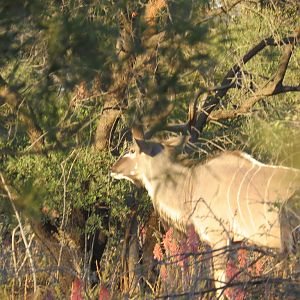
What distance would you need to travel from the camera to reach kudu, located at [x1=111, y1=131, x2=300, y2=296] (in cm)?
688

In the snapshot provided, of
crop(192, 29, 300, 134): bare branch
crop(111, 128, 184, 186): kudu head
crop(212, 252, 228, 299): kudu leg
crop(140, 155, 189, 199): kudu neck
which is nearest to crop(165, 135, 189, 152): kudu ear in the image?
crop(111, 128, 184, 186): kudu head

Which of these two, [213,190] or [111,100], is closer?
[111,100]

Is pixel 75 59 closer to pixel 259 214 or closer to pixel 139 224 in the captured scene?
pixel 259 214

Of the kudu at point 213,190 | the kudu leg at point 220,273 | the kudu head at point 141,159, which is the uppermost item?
the kudu head at point 141,159

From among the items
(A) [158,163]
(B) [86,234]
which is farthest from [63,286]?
(A) [158,163]

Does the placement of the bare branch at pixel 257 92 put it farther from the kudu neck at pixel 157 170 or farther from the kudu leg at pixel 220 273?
the kudu leg at pixel 220 273

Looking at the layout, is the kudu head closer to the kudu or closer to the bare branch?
the kudu

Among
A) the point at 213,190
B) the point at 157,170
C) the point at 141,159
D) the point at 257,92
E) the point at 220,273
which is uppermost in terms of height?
the point at 257,92

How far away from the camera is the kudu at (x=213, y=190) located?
6.88 metres

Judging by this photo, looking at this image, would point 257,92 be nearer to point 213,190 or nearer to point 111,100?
point 213,190

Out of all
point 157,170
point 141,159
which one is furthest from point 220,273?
point 141,159

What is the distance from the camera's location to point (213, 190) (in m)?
7.43

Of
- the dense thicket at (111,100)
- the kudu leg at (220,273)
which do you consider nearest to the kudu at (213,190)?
the dense thicket at (111,100)

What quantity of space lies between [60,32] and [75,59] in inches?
6.2
